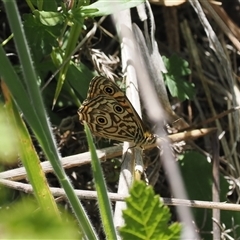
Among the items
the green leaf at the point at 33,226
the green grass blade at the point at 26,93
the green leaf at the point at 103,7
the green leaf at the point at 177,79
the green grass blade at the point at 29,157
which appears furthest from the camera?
the green leaf at the point at 177,79

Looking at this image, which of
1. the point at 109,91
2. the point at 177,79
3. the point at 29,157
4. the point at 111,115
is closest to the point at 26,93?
the point at 29,157

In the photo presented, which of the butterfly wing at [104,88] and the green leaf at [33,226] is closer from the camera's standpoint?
the green leaf at [33,226]

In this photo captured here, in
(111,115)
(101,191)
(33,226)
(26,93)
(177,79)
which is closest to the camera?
(33,226)

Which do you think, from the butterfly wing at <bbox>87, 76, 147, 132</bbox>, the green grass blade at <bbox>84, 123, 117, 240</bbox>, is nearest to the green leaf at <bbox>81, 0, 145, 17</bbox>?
the butterfly wing at <bbox>87, 76, 147, 132</bbox>

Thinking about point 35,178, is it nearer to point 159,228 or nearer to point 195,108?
point 159,228

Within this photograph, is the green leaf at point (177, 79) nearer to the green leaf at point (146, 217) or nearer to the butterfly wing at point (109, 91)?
the butterfly wing at point (109, 91)

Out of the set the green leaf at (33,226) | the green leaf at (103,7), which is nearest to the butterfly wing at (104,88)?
the green leaf at (103,7)

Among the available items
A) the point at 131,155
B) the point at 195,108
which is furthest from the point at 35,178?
the point at 195,108

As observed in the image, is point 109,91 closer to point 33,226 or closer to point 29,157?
point 29,157
